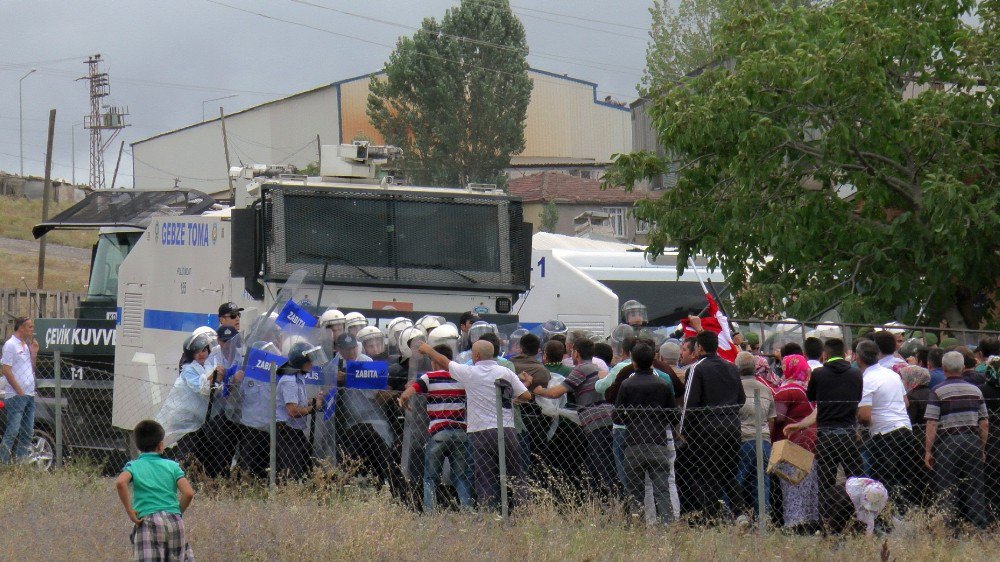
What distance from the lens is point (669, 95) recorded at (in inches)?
616

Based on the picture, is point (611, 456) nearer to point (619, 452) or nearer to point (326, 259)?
point (619, 452)

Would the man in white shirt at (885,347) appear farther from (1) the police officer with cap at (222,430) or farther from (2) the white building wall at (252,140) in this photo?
(2) the white building wall at (252,140)

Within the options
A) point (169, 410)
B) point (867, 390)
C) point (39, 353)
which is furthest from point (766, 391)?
point (39, 353)

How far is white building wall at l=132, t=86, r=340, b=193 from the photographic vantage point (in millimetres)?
59594

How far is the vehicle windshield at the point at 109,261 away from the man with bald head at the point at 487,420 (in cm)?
747

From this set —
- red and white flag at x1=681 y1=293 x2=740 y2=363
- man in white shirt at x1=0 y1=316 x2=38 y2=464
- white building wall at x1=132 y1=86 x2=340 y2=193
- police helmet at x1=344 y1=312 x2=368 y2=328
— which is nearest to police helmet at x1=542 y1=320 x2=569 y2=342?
red and white flag at x1=681 y1=293 x2=740 y2=363

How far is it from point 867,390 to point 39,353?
422 inches

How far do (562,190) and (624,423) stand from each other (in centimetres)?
4760

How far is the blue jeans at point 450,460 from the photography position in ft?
33.0

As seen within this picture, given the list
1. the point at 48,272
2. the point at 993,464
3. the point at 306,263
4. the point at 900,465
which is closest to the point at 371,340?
the point at 306,263

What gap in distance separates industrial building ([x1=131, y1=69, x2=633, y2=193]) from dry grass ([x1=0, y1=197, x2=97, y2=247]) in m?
5.31

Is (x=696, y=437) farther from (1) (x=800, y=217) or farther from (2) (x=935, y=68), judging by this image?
(2) (x=935, y=68)

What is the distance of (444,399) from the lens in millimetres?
10094

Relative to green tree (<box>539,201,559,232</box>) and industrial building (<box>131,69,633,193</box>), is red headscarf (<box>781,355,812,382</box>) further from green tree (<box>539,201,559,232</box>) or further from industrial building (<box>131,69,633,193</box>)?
industrial building (<box>131,69,633,193</box>)
